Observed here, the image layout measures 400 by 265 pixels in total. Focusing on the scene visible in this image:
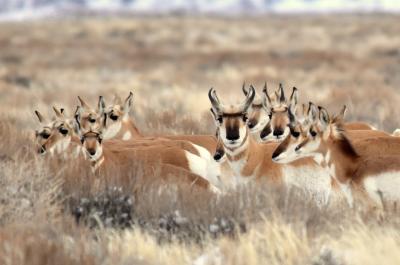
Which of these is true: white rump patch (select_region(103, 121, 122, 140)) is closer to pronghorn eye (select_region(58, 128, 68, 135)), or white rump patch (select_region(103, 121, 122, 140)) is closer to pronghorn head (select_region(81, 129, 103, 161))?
pronghorn eye (select_region(58, 128, 68, 135))

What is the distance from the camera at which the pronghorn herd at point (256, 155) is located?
831 cm

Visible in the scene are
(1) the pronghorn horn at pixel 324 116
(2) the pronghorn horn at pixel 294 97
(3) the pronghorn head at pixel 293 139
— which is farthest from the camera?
(2) the pronghorn horn at pixel 294 97

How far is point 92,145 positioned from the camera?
9.23 m

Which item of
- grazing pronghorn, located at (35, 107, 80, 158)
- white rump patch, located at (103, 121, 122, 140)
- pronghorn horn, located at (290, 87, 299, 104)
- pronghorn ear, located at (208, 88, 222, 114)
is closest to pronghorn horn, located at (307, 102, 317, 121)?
pronghorn ear, located at (208, 88, 222, 114)

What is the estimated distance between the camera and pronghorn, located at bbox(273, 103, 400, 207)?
8.04m

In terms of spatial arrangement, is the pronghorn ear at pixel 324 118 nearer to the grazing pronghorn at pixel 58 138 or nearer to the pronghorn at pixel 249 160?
the pronghorn at pixel 249 160

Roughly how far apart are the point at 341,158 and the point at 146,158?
200cm

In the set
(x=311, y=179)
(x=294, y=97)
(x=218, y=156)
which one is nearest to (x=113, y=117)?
(x=294, y=97)

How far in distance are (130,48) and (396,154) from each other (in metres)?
33.1

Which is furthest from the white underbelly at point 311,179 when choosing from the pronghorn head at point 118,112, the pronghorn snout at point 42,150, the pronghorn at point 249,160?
the pronghorn head at point 118,112

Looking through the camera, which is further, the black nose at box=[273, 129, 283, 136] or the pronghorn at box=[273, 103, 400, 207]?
the black nose at box=[273, 129, 283, 136]

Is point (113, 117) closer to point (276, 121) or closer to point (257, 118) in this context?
point (257, 118)

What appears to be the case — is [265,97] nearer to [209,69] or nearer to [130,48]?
[209,69]

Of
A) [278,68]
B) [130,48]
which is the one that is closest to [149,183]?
[278,68]
